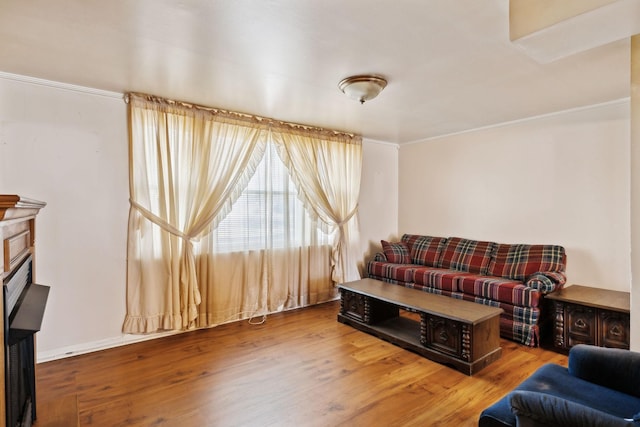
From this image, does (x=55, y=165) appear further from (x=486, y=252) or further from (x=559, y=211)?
(x=559, y=211)

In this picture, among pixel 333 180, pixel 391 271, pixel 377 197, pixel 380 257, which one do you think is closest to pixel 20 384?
pixel 333 180

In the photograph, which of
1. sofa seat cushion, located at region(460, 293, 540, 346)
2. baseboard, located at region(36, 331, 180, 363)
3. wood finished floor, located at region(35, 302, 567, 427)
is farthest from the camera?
sofa seat cushion, located at region(460, 293, 540, 346)

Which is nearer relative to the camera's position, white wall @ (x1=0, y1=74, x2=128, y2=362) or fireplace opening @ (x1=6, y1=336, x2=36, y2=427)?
fireplace opening @ (x1=6, y1=336, x2=36, y2=427)

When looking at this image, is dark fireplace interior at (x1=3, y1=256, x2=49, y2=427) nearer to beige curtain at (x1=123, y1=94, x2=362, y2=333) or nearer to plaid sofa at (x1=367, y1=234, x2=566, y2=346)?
beige curtain at (x1=123, y1=94, x2=362, y2=333)

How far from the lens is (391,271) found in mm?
4285

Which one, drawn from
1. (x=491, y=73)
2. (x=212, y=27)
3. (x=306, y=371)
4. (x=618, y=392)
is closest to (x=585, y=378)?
(x=618, y=392)

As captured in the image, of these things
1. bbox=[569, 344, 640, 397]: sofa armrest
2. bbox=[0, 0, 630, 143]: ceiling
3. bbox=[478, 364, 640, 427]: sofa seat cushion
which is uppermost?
bbox=[0, 0, 630, 143]: ceiling

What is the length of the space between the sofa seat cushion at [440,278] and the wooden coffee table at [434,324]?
59 centimetres

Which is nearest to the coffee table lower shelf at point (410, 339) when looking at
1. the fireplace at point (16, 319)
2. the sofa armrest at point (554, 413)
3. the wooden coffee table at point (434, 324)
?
the wooden coffee table at point (434, 324)

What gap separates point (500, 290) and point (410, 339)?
1.10 m

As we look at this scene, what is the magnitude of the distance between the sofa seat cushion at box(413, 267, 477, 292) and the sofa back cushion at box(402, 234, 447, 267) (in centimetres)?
34

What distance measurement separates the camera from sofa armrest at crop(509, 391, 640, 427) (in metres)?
1.10

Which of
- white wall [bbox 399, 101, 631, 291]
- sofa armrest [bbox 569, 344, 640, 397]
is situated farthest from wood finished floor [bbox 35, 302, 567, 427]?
white wall [bbox 399, 101, 631, 291]

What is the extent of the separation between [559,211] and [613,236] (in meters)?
0.52
